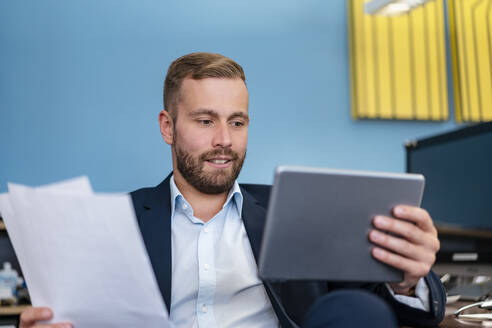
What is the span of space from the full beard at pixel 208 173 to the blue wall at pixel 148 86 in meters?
1.08

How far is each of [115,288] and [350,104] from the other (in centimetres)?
215

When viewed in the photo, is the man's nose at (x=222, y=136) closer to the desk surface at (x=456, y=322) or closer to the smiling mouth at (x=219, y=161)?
the smiling mouth at (x=219, y=161)

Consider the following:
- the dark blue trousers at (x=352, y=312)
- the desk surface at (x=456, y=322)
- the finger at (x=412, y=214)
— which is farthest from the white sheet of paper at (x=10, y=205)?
the desk surface at (x=456, y=322)

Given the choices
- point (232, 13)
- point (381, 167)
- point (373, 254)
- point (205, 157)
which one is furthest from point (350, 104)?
point (373, 254)

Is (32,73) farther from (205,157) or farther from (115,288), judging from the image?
(115,288)

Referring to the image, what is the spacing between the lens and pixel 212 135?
4.54ft

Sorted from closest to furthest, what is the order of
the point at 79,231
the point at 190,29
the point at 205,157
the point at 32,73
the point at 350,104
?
the point at 79,231 < the point at 205,157 < the point at 32,73 < the point at 190,29 < the point at 350,104

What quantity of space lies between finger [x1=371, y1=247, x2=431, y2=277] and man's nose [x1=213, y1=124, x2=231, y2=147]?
57cm

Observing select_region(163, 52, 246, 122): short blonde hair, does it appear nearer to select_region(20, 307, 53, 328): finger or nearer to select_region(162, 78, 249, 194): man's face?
select_region(162, 78, 249, 194): man's face

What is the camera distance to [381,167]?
9.12ft

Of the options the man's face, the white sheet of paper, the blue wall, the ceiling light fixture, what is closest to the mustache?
the man's face

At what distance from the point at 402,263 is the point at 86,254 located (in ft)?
1.86

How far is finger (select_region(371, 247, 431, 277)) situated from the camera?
0.91 metres

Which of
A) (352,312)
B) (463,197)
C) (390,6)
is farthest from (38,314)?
(390,6)
